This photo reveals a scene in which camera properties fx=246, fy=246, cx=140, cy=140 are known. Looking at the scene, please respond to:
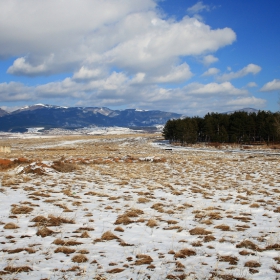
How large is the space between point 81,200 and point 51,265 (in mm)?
6922

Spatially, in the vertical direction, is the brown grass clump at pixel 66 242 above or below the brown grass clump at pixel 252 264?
above

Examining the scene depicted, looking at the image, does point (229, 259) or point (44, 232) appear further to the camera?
point (44, 232)

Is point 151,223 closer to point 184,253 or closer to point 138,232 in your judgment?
point 138,232

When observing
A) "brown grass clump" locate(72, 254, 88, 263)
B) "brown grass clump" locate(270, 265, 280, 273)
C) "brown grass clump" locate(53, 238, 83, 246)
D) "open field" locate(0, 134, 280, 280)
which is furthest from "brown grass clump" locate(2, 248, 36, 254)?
"brown grass clump" locate(270, 265, 280, 273)

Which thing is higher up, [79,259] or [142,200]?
[79,259]

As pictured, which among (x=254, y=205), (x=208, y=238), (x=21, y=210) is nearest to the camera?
(x=208, y=238)

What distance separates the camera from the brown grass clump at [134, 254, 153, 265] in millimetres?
6452

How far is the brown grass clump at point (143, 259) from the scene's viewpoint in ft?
21.2

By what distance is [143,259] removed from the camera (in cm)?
658

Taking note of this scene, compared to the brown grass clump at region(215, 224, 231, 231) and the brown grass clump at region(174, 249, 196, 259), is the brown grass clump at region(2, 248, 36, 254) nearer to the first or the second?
the brown grass clump at region(174, 249, 196, 259)

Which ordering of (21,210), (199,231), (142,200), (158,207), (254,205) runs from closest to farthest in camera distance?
(199,231), (21,210), (158,207), (254,205), (142,200)

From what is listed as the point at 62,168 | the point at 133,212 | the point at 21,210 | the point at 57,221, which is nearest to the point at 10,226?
the point at 57,221

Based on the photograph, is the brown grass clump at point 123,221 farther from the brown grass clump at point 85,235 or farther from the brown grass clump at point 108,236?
the brown grass clump at point 85,235

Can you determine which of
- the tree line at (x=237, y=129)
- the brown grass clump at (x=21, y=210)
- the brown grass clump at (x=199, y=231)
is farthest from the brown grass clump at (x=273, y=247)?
the tree line at (x=237, y=129)
